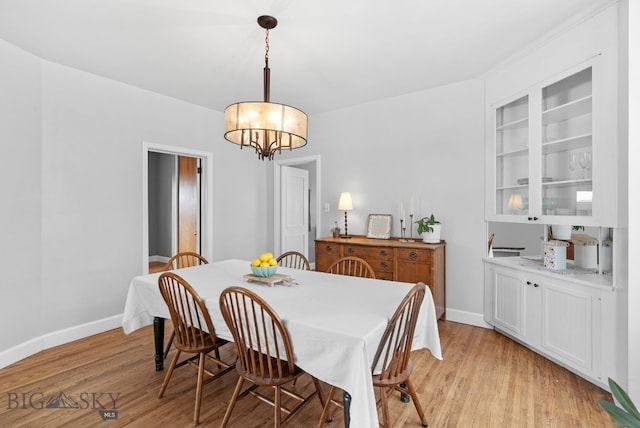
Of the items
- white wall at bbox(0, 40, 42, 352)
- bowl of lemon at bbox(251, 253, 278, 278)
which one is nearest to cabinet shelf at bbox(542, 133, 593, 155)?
bowl of lemon at bbox(251, 253, 278, 278)

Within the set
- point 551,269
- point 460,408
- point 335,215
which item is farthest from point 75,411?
point 551,269

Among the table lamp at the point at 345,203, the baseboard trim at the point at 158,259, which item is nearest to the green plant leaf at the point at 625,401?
the table lamp at the point at 345,203

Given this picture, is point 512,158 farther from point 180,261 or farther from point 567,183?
point 180,261

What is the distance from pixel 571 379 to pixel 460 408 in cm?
105

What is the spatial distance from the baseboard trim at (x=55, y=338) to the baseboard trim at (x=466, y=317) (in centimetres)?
374

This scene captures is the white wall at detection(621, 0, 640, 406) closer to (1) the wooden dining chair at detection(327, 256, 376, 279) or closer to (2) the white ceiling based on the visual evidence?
(2) the white ceiling

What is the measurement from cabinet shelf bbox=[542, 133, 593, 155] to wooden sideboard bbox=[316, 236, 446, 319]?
1.32 metres

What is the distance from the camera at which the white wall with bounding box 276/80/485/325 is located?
3531mm

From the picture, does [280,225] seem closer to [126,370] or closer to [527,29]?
[126,370]

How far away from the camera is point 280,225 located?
5219 millimetres

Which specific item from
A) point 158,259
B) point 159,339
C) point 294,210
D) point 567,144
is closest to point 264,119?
point 159,339

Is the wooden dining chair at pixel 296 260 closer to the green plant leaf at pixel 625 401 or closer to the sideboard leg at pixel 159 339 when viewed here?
the sideboard leg at pixel 159 339

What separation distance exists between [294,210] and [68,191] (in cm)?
311

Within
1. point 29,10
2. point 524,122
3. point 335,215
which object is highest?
point 29,10
